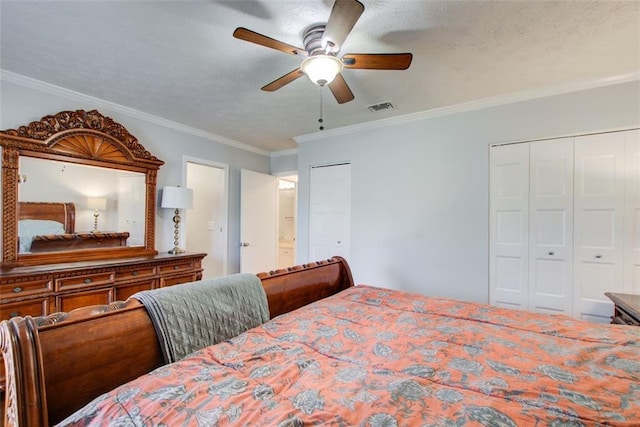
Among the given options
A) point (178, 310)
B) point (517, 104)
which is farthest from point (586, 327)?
point (517, 104)

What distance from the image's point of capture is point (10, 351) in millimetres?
843

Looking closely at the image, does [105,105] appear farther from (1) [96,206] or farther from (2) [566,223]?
(2) [566,223]

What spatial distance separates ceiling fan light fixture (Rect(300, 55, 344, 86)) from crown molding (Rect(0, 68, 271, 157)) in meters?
2.45

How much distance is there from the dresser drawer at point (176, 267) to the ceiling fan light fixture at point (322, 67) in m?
2.53

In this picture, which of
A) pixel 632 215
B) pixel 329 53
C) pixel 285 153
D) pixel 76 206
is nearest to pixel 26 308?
pixel 76 206

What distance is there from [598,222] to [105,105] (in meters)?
4.87

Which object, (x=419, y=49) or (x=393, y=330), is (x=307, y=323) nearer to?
(x=393, y=330)

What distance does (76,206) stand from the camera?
289 cm

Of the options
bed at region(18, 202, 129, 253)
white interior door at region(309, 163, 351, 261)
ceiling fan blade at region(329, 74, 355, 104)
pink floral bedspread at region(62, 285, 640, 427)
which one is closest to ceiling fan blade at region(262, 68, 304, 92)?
ceiling fan blade at region(329, 74, 355, 104)

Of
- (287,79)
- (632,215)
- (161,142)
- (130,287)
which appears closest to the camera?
(287,79)

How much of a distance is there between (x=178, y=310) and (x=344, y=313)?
886 mm

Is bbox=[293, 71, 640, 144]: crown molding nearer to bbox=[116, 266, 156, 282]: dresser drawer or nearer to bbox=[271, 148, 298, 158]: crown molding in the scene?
bbox=[271, 148, 298, 158]: crown molding

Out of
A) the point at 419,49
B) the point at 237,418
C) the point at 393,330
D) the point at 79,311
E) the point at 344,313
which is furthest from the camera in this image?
the point at 419,49

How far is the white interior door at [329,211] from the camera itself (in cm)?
392
